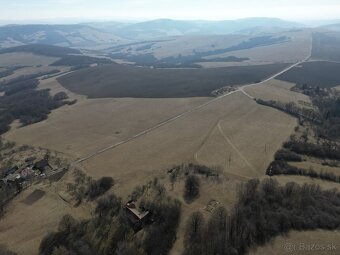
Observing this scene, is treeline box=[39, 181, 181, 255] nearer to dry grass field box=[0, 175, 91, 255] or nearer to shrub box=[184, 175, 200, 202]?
dry grass field box=[0, 175, 91, 255]

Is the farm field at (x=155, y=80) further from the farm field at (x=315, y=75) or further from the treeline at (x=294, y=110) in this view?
the treeline at (x=294, y=110)

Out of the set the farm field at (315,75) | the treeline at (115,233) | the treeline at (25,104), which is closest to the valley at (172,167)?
the treeline at (115,233)

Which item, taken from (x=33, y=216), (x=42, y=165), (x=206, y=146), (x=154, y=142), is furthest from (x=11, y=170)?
(x=206, y=146)

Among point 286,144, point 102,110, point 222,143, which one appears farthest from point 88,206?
point 102,110

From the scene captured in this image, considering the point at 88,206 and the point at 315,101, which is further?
the point at 315,101

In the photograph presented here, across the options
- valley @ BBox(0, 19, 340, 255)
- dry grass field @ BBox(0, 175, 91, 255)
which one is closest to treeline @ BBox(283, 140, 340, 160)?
valley @ BBox(0, 19, 340, 255)

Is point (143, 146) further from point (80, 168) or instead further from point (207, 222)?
point (207, 222)

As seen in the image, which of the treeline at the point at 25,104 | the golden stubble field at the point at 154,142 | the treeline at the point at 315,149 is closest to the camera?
the golden stubble field at the point at 154,142
